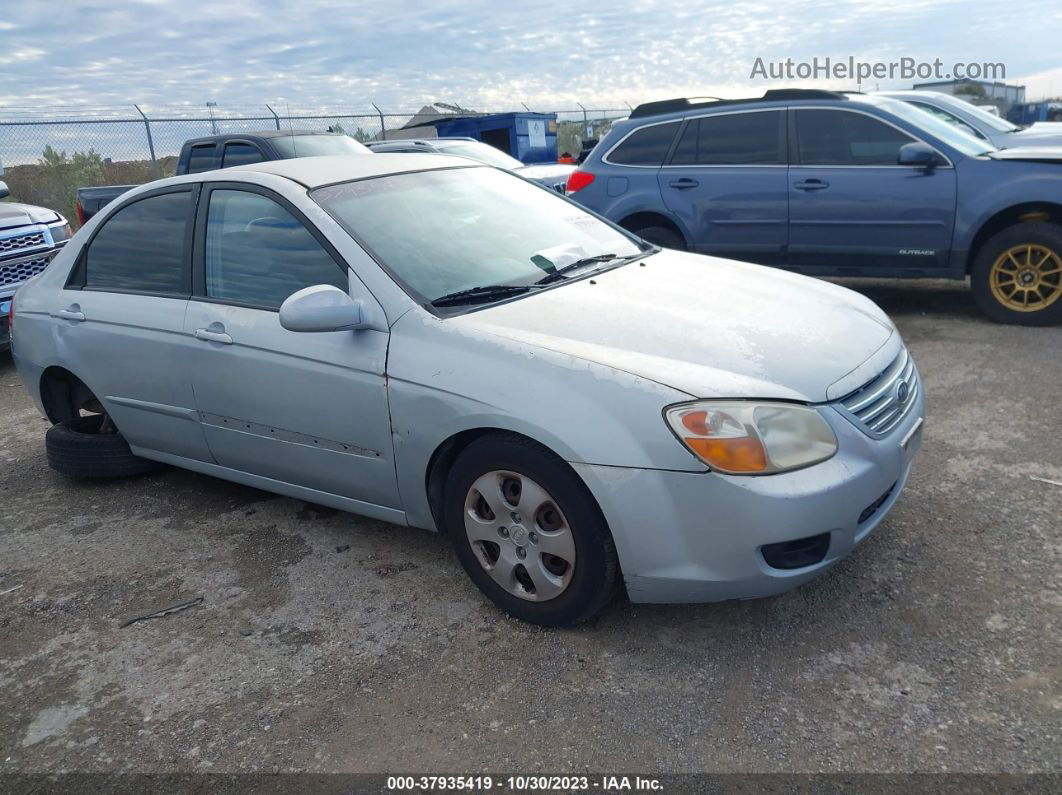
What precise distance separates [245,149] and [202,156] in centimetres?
83

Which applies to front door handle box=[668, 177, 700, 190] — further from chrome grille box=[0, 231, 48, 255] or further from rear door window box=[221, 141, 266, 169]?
chrome grille box=[0, 231, 48, 255]

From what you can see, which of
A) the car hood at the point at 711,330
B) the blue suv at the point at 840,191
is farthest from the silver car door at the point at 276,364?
the blue suv at the point at 840,191

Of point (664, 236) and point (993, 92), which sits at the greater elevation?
point (993, 92)

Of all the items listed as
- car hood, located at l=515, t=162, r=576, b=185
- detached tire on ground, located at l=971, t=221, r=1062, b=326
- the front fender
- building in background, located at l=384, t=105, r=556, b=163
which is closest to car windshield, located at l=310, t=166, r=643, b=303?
the front fender

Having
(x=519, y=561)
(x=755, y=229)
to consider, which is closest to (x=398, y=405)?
(x=519, y=561)

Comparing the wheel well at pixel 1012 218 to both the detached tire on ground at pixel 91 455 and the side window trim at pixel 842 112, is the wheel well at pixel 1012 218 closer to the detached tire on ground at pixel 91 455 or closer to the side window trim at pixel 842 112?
the side window trim at pixel 842 112

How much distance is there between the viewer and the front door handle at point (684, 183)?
24.2ft

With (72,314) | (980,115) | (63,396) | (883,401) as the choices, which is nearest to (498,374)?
(883,401)

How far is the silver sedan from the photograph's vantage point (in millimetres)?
2650

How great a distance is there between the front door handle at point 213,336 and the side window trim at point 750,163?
490 cm

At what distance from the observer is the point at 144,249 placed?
414 centimetres

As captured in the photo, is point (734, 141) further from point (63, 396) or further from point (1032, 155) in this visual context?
point (63, 396)

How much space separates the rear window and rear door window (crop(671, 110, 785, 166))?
540cm

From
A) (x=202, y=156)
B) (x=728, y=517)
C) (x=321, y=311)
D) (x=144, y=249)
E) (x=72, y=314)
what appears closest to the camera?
(x=728, y=517)
